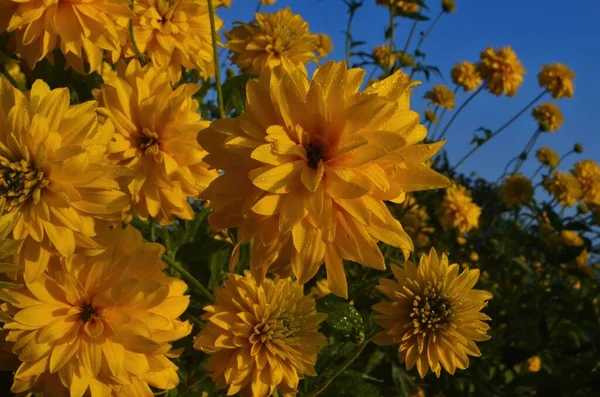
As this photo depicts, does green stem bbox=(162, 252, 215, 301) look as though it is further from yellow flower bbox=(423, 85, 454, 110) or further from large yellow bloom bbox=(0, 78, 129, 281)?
yellow flower bbox=(423, 85, 454, 110)

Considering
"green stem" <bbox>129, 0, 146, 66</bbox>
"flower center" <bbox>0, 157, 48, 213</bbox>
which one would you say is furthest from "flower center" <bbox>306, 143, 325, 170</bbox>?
"green stem" <bbox>129, 0, 146, 66</bbox>

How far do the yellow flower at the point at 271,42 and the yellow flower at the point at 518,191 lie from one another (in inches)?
109

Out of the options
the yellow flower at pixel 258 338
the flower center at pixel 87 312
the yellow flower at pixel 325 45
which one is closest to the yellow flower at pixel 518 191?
the yellow flower at pixel 325 45

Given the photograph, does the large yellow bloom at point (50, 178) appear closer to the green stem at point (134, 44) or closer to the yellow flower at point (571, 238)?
the green stem at point (134, 44)

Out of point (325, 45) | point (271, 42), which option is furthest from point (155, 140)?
point (325, 45)

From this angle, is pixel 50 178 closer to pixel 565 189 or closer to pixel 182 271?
pixel 182 271

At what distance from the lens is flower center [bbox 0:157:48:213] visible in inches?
45.3

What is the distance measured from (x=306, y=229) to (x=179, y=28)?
1233mm

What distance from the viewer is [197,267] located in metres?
2.29

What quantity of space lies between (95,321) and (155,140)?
2.11ft

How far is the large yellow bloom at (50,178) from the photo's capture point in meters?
1.15

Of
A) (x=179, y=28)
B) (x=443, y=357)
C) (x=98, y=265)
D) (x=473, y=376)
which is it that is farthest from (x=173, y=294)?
(x=473, y=376)

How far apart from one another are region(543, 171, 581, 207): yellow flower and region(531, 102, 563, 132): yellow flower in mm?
488

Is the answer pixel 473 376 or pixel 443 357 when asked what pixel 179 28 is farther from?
pixel 473 376
